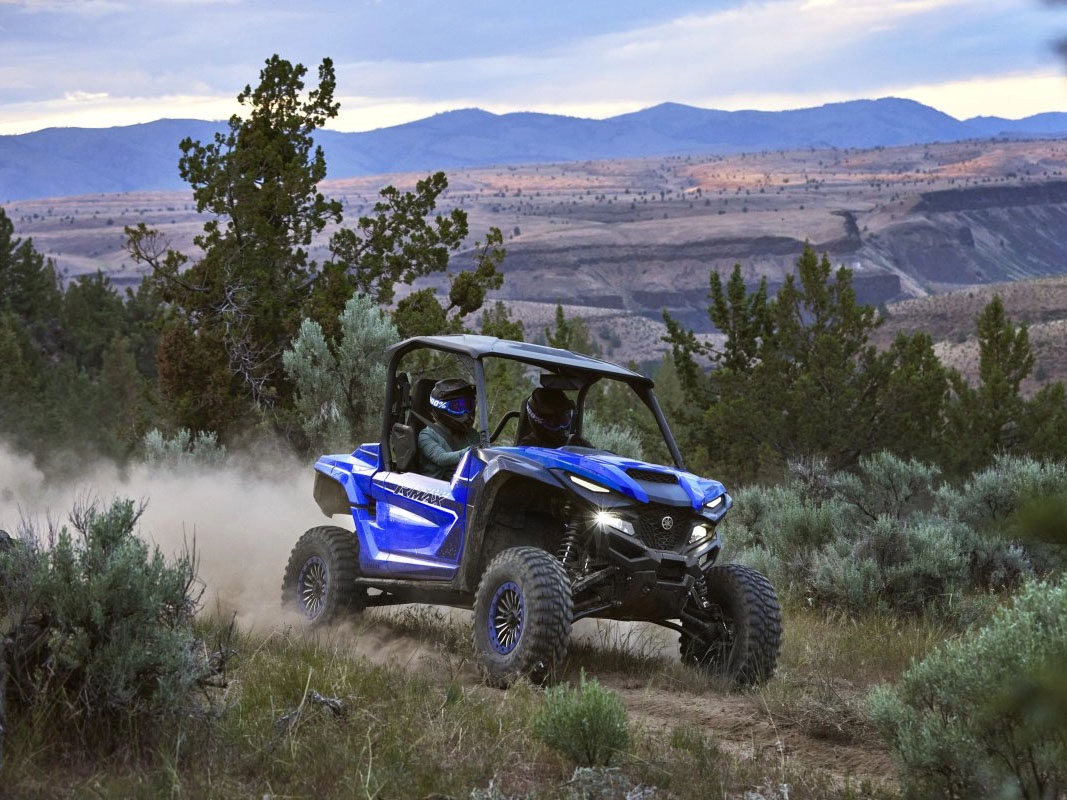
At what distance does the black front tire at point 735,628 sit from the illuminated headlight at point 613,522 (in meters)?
0.85

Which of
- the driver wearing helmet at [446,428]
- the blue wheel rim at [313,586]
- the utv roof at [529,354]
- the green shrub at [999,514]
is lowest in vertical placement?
the green shrub at [999,514]

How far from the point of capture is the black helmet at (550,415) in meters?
Answer: 9.19

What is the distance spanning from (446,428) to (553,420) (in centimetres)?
74

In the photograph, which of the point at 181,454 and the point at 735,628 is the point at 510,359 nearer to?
the point at 735,628

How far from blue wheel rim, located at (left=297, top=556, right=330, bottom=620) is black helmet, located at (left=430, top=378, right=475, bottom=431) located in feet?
4.35

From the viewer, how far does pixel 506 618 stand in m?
7.82

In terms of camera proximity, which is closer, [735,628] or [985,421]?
[735,628]

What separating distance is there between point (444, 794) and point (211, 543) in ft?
23.2

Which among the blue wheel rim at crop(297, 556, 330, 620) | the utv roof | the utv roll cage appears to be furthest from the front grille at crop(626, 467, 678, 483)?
the blue wheel rim at crop(297, 556, 330, 620)

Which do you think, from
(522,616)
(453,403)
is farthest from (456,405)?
(522,616)

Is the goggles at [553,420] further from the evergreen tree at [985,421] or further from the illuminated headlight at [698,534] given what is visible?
the evergreen tree at [985,421]

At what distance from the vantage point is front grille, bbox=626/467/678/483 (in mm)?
7910

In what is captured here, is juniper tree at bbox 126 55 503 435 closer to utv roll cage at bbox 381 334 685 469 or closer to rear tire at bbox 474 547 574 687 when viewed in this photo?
utv roll cage at bbox 381 334 685 469

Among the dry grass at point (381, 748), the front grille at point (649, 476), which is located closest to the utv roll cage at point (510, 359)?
the front grille at point (649, 476)
